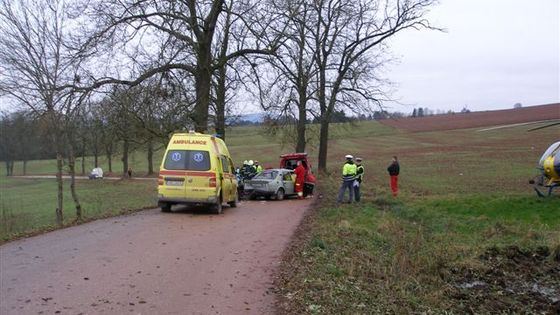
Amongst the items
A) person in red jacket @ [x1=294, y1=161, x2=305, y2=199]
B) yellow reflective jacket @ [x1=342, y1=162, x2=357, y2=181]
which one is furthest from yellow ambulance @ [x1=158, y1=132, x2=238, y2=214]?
person in red jacket @ [x1=294, y1=161, x2=305, y2=199]

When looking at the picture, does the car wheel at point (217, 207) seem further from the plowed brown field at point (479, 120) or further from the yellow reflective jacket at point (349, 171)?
the plowed brown field at point (479, 120)

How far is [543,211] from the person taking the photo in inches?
789

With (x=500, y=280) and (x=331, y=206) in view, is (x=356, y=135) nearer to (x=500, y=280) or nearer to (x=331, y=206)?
(x=331, y=206)

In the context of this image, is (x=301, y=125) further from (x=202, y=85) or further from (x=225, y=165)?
(x=225, y=165)

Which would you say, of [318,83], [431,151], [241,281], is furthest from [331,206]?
[431,151]

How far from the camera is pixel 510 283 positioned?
11.5 meters

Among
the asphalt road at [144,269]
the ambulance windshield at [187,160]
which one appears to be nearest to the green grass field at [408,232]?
the asphalt road at [144,269]

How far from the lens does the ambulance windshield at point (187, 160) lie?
55.8 feet

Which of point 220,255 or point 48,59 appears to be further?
point 48,59

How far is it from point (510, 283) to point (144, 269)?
730 centimetres

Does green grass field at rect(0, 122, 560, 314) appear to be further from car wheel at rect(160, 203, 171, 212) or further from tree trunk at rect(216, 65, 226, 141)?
tree trunk at rect(216, 65, 226, 141)

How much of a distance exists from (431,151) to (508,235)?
45.1m

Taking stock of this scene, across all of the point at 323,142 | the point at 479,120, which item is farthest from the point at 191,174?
the point at 479,120

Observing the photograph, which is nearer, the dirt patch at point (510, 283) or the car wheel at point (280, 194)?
the dirt patch at point (510, 283)
